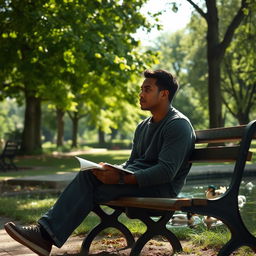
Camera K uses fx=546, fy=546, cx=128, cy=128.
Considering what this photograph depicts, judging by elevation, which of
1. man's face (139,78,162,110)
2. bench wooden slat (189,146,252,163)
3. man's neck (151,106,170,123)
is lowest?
bench wooden slat (189,146,252,163)

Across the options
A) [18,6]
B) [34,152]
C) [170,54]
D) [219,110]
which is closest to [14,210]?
[18,6]

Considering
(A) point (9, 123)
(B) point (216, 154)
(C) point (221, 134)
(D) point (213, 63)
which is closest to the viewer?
(B) point (216, 154)

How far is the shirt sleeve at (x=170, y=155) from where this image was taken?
4148 millimetres

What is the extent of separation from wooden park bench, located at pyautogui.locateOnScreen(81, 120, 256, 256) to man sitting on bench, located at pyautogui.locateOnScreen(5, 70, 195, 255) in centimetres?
15

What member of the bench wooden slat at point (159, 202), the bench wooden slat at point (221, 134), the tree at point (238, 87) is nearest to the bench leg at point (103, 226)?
the bench wooden slat at point (159, 202)

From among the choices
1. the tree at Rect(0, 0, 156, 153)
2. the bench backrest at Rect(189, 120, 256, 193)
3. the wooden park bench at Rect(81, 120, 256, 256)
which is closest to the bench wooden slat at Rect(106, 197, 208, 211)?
the wooden park bench at Rect(81, 120, 256, 256)

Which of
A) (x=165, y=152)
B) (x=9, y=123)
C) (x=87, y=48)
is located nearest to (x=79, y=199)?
(x=165, y=152)

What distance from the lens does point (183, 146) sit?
13.9 ft

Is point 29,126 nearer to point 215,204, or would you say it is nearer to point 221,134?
point 221,134

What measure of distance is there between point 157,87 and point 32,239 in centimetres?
158

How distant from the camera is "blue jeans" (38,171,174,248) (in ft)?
13.1

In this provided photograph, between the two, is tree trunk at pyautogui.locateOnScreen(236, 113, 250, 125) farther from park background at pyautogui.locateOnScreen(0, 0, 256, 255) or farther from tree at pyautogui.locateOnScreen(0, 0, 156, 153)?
tree at pyautogui.locateOnScreen(0, 0, 156, 153)

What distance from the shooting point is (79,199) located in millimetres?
4105

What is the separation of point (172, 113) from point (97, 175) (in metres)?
0.83
